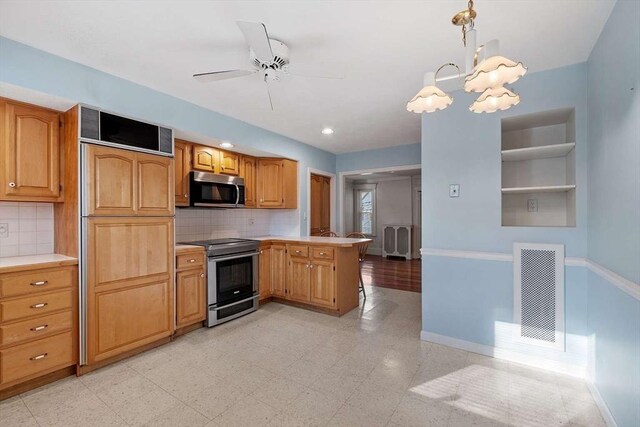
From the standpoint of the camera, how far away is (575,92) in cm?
221

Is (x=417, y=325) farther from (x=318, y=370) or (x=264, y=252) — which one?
(x=264, y=252)

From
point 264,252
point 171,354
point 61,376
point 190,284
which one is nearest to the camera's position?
point 61,376

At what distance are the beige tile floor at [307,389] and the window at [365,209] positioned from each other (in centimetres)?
578

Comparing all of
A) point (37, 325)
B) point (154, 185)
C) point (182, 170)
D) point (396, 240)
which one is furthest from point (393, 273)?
point (37, 325)

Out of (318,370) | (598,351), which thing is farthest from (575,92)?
(318,370)

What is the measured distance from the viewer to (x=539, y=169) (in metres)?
2.64

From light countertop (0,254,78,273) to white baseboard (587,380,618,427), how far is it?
3679mm

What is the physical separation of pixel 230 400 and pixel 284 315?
1608mm

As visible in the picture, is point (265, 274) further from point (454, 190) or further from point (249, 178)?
point (454, 190)

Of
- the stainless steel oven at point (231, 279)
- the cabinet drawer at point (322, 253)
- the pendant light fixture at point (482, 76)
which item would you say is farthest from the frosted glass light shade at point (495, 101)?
the stainless steel oven at point (231, 279)

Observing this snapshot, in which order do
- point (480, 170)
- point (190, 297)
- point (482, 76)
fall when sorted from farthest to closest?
point (190, 297)
point (480, 170)
point (482, 76)

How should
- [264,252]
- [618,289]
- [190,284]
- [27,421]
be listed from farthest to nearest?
[264,252] < [190,284] < [27,421] < [618,289]

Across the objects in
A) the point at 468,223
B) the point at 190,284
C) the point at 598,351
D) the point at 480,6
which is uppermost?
the point at 480,6

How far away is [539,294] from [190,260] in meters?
3.22
